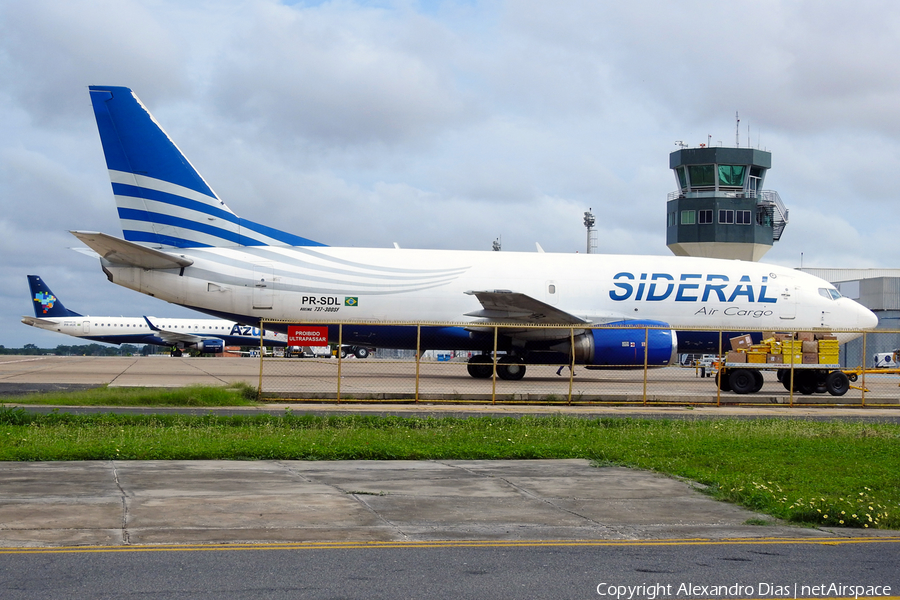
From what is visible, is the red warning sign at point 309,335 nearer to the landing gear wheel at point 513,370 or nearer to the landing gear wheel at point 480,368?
the landing gear wheel at point 513,370

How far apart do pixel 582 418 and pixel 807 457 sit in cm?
568

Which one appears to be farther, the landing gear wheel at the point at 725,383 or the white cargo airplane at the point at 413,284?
the white cargo airplane at the point at 413,284

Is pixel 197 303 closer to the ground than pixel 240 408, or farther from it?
farther from it

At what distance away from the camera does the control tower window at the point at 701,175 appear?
6256 centimetres

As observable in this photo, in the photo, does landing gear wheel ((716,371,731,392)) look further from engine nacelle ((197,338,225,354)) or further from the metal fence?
engine nacelle ((197,338,225,354))

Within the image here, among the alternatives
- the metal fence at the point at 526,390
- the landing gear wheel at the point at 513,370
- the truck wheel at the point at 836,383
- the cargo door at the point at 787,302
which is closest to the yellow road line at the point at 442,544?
the metal fence at the point at 526,390

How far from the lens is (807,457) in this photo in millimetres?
11539

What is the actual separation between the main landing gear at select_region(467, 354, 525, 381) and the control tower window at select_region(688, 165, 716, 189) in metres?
40.3

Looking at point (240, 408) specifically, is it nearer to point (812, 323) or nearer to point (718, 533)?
point (718, 533)

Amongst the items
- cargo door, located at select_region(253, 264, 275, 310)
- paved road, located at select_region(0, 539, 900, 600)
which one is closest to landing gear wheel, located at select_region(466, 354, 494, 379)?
cargo door, located at select_region(253, 264, 275, 310)

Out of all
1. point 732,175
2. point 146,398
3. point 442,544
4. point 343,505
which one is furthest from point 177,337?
point 442,544

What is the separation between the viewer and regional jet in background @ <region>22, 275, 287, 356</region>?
6731 centimetres

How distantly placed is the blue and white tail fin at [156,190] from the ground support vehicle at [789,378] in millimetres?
13746

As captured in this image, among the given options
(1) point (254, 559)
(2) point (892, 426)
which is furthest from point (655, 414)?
(1) point (254, 559)
